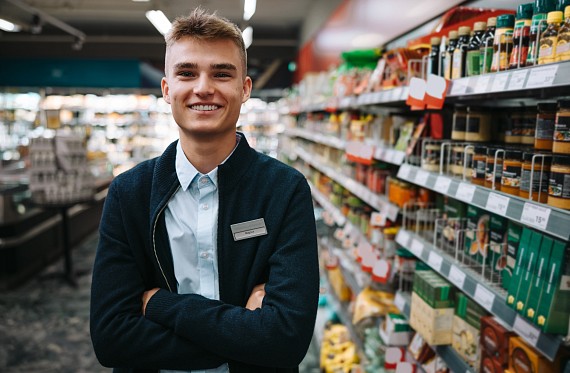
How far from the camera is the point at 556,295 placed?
1.42m

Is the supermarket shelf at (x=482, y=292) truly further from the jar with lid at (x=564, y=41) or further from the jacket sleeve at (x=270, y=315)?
the jar with lid at (x=564, y=41)

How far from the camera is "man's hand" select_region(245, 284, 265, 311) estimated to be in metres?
1.40

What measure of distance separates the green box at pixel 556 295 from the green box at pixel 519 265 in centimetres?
12

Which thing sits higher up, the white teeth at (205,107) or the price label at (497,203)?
the white teeth at (205,107)

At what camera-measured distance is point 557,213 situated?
132 cm

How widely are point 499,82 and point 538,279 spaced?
599 mm

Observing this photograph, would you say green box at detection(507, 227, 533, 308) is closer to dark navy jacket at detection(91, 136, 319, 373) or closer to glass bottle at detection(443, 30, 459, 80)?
dark navy jacket at detection(91, 136, 319, 373)

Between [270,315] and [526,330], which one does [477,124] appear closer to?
[526,330]

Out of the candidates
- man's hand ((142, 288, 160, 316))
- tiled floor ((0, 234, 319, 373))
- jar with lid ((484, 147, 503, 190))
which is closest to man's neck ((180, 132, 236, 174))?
man's hand ((142, 288, 160, 316))

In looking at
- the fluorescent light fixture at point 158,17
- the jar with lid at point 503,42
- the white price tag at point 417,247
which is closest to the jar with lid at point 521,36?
the jar with lid at point 503,42

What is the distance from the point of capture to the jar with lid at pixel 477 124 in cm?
215

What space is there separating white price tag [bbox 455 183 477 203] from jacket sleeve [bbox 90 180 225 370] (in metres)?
1.02

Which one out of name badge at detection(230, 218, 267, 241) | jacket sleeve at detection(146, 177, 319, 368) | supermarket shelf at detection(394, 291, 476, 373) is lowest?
supermarket shelf at detection(394, 291, 476, 373)

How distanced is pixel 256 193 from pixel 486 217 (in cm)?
105
